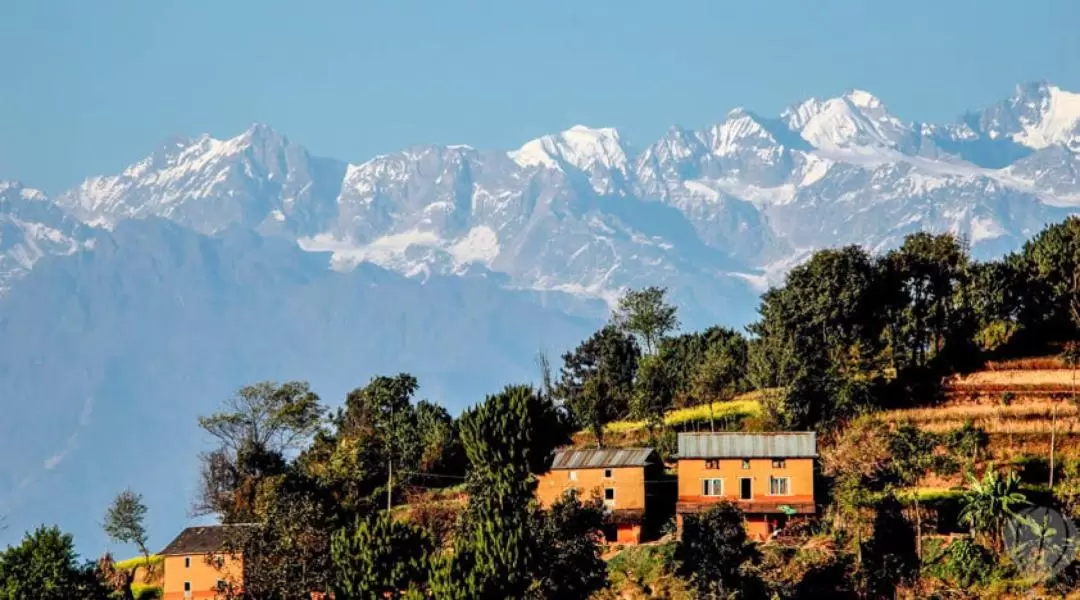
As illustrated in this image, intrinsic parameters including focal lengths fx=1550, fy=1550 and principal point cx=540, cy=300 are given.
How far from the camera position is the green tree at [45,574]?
8231 cm

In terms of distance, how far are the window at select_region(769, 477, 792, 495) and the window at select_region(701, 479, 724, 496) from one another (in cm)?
300

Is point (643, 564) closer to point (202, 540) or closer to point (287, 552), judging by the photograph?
point (287, 552)

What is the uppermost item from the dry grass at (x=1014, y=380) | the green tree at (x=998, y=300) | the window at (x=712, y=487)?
the green tree at (x=998, y=300)

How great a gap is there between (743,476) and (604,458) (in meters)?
9.28

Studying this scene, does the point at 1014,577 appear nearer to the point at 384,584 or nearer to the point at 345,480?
the point at 384,584

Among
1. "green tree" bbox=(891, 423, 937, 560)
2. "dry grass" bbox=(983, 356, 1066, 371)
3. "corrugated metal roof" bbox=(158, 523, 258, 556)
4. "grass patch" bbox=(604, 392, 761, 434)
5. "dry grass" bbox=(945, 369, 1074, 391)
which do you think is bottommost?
"corrugated metal roof" bbox=(158, 523, 258, 556)

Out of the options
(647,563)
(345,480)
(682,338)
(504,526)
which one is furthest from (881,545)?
(682,338)

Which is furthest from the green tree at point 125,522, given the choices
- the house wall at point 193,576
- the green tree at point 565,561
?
the green tree at point 565,561

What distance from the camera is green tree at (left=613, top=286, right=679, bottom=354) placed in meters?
144

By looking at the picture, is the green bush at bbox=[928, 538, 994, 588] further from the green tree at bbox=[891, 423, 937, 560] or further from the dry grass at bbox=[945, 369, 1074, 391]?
the dry grass at bbox=[945, 369, 1074, 391]

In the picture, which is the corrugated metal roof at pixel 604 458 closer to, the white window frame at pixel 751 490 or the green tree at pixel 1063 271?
the white window frame at pixel 751 490

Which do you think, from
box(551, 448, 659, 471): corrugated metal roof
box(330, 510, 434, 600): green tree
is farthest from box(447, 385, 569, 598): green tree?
box(330, 510, 434, 600): green tree

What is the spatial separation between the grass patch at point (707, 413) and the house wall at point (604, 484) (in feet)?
60.0

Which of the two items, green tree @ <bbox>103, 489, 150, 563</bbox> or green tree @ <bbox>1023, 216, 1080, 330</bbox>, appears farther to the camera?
green tree @ <bbox>103, 489, 150, 563</bbox>
